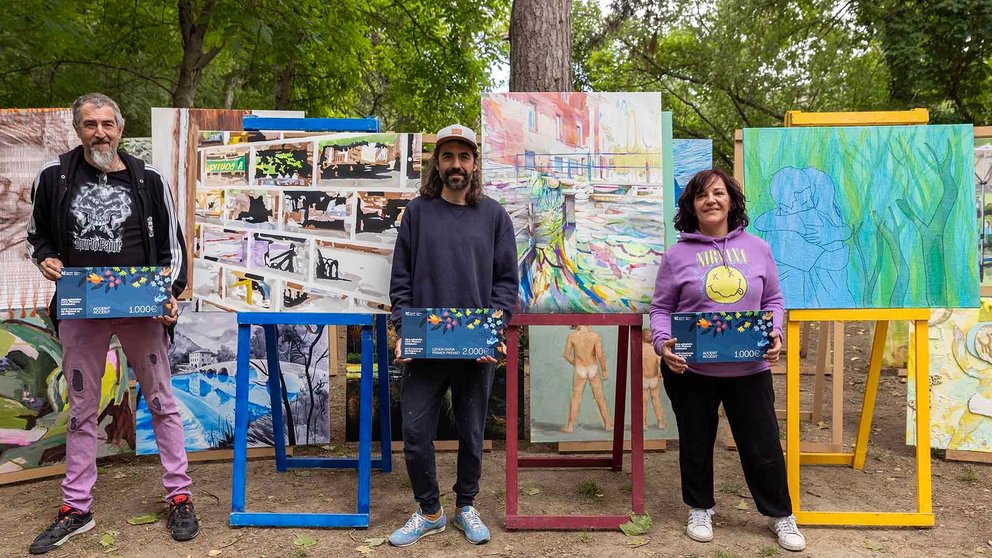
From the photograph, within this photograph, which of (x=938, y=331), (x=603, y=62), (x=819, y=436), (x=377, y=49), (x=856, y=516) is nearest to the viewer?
(x=856, y=516)

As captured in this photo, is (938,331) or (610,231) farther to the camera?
(938,331)

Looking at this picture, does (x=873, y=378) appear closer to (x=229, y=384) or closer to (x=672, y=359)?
(x=672, y=359)

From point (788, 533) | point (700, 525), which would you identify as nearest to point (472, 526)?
point (700, 525)

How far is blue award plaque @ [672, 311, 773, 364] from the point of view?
3.11 m

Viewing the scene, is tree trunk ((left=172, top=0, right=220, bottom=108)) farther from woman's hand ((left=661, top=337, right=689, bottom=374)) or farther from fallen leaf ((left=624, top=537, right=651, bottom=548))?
fallen leaf ((left=624, top=537, right=651, bottom=548))

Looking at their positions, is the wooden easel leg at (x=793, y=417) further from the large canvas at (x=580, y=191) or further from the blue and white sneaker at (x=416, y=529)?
the blue and white sneaker at (x=416, y=529)

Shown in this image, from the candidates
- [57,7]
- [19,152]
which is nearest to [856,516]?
[19,152]

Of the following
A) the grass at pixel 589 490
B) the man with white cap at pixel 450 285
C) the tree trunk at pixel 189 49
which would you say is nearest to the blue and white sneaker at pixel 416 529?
the man with white cap at pixel 450 285

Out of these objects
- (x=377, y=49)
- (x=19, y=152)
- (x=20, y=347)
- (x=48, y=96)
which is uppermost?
(x=377, y=49)

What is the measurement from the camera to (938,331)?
473 centimetres

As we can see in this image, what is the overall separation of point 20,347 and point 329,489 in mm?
1942

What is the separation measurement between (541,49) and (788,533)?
3.54 m

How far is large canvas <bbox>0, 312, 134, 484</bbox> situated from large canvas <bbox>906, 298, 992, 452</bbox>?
5092mm

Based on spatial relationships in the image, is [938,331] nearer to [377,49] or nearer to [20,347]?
[20,347]
